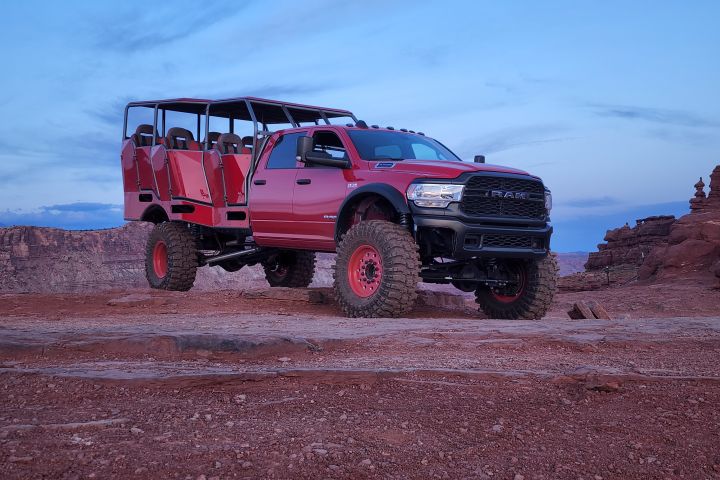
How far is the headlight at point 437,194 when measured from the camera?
8914 mm

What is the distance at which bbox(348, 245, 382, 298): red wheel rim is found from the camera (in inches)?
368

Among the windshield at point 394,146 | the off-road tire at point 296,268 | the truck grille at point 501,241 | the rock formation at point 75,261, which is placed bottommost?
the rock formation at point 75,261

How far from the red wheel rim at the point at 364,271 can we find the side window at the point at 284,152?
6.73 ft

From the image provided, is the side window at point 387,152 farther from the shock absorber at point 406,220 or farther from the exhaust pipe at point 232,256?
the exhaust pipe at point 232,256

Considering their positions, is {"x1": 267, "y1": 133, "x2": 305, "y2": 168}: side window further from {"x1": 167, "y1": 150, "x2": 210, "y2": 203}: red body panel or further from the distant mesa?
the distant mesa

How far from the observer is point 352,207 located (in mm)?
9977

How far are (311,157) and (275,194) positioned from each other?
53.9 inches

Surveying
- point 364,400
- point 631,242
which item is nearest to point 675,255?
point 631,242

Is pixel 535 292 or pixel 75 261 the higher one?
pixel 535 292

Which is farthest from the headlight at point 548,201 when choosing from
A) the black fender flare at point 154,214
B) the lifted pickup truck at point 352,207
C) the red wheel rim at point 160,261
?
the red wheel rim at point 160,261

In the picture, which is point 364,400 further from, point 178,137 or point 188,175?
point 178,137

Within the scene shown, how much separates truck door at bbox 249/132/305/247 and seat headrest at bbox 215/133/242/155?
1.28 meters

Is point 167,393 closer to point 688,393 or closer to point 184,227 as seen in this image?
point 688,393

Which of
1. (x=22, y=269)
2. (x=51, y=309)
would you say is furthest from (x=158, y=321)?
(x=22, y=269)
